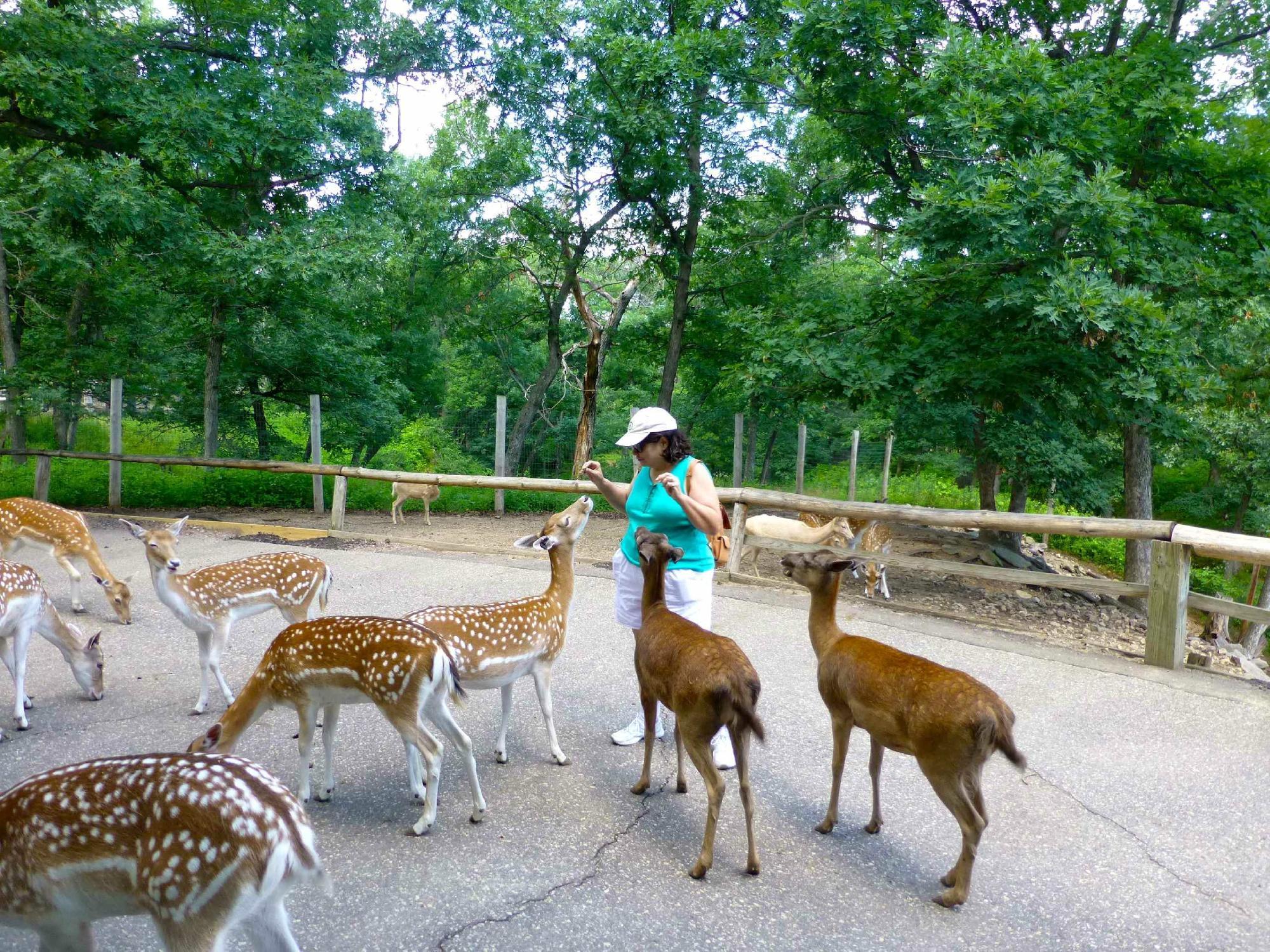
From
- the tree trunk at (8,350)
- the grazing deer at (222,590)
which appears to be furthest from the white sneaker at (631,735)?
the tree trunk at (8,350)

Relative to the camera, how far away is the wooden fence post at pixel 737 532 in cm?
870

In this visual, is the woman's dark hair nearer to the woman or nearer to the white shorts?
the woman

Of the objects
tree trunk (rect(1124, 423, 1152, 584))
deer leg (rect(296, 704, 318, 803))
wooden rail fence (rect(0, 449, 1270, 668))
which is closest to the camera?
deer leg (rect(296, 704, 318, 803))

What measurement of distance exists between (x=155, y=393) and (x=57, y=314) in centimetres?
296

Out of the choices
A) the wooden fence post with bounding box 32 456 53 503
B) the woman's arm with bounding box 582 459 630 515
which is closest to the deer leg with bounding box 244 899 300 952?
the woman's arm with bounding box 582 459 630 515

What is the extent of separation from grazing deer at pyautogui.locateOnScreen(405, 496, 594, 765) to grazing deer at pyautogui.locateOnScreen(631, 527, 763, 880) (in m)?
0.74

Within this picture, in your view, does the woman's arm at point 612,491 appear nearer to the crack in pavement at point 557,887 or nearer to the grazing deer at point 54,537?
the crack in pavement at point 557,887

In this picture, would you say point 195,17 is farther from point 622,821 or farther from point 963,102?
point 622,821

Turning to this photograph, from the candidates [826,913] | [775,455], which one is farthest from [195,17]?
[775,455]

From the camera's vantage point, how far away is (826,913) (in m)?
3.05

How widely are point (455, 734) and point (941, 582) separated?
31.0ft

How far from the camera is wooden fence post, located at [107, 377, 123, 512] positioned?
12.1 m

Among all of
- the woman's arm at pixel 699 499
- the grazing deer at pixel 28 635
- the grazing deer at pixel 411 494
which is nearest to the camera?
the woman's arm at pixel 699 499

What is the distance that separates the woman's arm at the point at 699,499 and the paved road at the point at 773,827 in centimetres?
133
